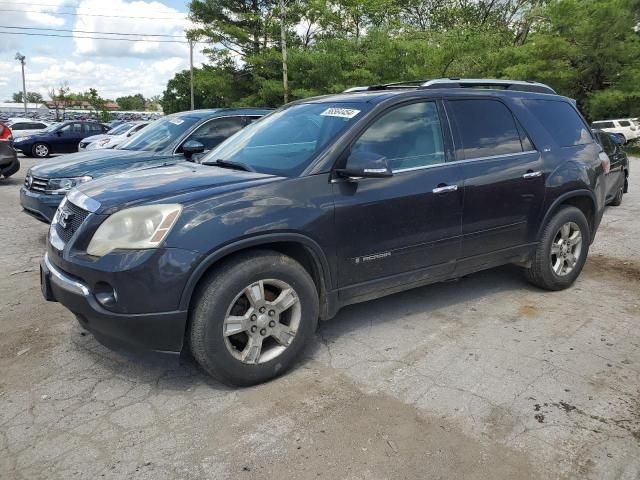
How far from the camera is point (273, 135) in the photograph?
13.8 feet

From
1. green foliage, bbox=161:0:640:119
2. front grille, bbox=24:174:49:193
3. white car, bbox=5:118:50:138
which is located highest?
green foliage, bbox=161:0:640:119

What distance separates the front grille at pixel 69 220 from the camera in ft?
10.9

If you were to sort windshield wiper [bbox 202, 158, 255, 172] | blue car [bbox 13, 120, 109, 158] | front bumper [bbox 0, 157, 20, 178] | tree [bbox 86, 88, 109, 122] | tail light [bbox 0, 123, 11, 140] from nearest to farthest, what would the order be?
windshield wiper [bbox 202, 158, 255, 172]
tail light [bbox 0, 123, 11, 140]
front bumper [bbox 0, 157, 20, 178]
blue car [bbox 13, 120, 109, 158]
tree [bbox 86, 88, 109, 122]

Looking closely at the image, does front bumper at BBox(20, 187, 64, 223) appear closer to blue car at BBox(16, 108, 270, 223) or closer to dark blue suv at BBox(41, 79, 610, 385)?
blue car at BBox(16, 108, 270, 223)

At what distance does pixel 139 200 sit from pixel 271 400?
1379 millimetres

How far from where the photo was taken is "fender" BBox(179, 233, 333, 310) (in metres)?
2.96

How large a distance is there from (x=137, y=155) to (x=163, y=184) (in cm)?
373

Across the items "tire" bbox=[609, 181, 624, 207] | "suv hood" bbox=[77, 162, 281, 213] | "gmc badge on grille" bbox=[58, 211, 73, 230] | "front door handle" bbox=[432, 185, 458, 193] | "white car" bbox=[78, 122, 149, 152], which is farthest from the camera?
"white car" bbox=[78, 122, 149, 152]

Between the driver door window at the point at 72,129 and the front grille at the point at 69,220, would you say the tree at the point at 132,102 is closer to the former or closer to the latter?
the driver door window at the point at 72,129

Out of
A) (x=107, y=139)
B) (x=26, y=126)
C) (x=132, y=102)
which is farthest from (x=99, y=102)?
(x=132, y=102)

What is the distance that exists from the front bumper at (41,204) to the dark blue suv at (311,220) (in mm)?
2723

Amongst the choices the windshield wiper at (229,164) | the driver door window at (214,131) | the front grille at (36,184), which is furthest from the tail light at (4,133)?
the windshield wiper at (229,164)

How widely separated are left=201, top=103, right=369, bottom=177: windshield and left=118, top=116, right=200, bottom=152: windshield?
2957mm

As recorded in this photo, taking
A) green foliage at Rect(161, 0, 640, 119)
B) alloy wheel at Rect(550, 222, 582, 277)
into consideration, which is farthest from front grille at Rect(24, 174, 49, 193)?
green foliage at Rect(161, 0, 640, 119)
